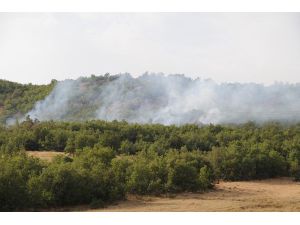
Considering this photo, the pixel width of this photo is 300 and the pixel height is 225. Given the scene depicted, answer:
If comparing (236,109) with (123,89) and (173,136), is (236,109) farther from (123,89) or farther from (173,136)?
(173,136)

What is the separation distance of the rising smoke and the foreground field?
2412 centimetres

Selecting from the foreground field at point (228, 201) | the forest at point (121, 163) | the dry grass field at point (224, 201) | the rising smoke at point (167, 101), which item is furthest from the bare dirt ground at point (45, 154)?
the rising smoke at point (167, 101)

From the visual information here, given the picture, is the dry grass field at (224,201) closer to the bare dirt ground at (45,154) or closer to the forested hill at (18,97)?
the bare dirt ground at (45,154)

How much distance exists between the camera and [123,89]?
4741cm

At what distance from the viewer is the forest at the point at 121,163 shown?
1192 cm

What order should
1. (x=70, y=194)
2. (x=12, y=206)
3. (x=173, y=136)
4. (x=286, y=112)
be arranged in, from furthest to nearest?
(x=286, y=112) → (x=173, y=136) → (x=70, y=194) → (x=12, y=206)

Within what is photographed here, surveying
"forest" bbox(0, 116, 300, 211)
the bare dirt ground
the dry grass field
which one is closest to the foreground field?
the dry grass field

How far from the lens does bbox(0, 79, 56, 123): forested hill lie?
44.5 m

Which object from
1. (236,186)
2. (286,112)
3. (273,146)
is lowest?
(236,186)

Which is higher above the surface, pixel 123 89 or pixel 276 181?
pixel 123 89

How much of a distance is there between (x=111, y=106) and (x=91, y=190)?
108 feet

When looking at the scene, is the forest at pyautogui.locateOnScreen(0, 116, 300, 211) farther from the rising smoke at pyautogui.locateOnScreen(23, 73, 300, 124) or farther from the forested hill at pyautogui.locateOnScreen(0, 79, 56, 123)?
the forested hill at pyautogui.locateOnScreen(0, 79, 56, 123)

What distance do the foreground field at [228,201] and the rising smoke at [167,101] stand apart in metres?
24.1

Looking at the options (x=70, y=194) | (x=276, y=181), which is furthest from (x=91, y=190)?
(x=276, y=181)
